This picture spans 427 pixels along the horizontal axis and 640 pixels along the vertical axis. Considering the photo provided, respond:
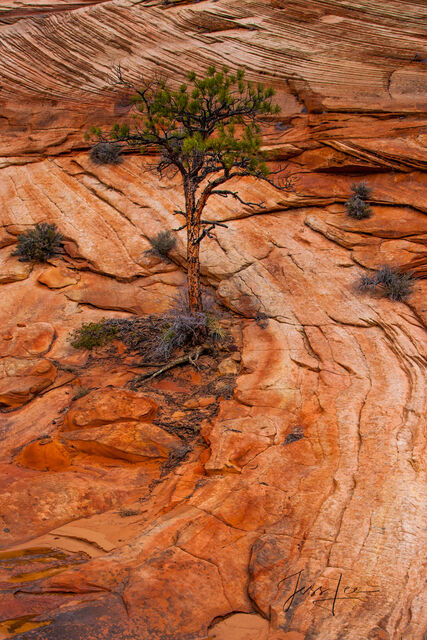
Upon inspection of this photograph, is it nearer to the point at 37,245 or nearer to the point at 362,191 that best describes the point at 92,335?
the point at 37,245

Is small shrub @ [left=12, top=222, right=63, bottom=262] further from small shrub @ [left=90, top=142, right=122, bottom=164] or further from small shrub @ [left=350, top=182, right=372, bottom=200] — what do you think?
small shrub @ [left=350, top=182, right=372, bottom=200]

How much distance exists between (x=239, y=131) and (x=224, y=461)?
9839 mm

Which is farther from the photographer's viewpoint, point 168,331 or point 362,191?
point 362,191

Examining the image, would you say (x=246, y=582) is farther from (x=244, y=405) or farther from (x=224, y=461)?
(x=244, y=405)

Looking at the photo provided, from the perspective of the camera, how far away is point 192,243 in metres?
8.27

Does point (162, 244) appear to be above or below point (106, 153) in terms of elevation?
below

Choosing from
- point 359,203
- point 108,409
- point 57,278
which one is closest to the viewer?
point 108,409

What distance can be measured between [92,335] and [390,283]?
17.1 ft

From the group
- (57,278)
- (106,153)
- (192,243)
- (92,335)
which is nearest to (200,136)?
(192,243)

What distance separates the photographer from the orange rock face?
155 inches

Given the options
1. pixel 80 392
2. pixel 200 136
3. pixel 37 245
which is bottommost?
pixel 80 392

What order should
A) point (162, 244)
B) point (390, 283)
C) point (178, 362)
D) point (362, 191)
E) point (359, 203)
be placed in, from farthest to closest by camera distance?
point (362, 191) < point (359, 203) < point (162, 244) < point (390, 283) < point (178, 362)

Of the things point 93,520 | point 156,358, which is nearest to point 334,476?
point 93,520

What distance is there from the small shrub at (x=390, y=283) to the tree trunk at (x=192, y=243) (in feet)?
9.71
